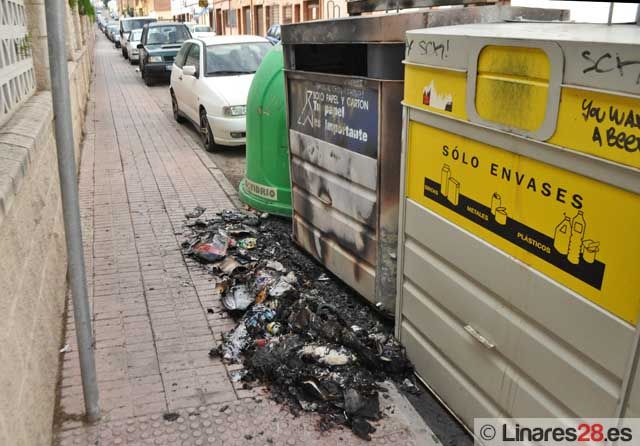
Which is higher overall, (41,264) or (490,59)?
(490,59)

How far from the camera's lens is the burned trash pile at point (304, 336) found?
3.25 metres

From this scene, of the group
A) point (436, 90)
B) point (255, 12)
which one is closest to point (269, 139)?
point (436, 90)

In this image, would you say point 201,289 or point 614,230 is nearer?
point 614,230

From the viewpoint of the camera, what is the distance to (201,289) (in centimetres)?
468

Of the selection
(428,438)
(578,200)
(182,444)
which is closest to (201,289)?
(182,444)

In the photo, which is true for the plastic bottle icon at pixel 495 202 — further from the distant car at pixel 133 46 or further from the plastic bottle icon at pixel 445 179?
the distant car at pixel 133 46

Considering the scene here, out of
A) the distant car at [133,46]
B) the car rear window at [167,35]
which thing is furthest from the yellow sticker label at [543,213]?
the distant car at [133,46]

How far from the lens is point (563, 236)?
85.5 inches

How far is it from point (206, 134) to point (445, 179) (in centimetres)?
732

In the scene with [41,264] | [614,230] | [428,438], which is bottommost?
[428,438]

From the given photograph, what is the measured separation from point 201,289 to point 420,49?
2.63 metres

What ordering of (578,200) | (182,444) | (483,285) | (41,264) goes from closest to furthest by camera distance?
(578,200) → (483,285) → (182,444) → (41,264)

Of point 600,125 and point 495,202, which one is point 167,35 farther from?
point 600,125

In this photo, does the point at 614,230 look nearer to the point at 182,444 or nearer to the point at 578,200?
the point at 578,200
